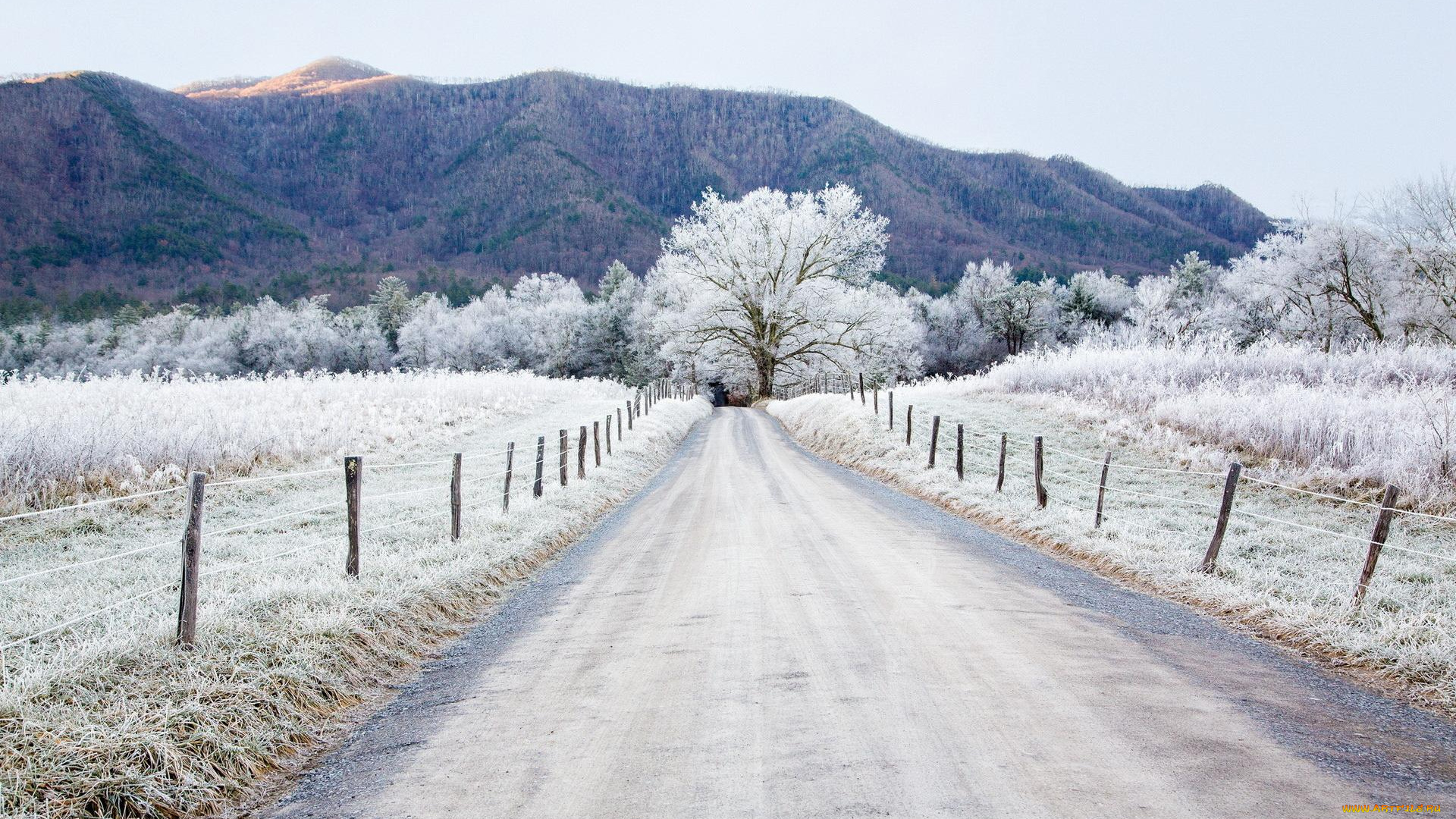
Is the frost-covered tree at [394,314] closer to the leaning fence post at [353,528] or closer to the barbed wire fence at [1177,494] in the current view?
the barbed wire fence at [1177,494]

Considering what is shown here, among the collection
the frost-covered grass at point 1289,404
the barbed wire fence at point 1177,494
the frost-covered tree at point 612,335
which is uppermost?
the frost-covered tree at point 612,335

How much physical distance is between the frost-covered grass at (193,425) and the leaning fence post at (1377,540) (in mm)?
15787

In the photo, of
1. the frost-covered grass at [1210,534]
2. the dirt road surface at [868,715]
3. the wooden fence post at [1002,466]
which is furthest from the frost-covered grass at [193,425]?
the wooden fence post at [1002,466]

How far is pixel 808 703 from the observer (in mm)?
4566

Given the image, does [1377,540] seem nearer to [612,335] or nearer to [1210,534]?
[1210,534]

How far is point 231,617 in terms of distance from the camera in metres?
5.45

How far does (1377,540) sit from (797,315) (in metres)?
38.1

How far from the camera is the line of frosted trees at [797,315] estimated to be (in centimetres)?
3419

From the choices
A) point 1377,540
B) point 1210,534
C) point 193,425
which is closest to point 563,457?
point 193,425

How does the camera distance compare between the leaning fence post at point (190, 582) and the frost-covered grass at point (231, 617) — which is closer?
the frost-covered grass at point (231, 617)

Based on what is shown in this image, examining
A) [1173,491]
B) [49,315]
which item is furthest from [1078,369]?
[49,315]

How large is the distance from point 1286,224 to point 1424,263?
7.12 metres

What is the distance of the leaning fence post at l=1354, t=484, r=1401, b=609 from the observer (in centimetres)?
683

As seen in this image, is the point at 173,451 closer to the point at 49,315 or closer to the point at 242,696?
the point at 242,696
